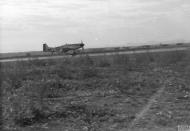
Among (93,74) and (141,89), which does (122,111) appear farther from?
(93,74)

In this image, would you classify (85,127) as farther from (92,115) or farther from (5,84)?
(5,84)

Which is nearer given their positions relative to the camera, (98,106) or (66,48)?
(98,106)

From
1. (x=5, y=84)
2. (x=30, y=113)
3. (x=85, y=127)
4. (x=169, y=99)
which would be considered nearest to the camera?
(x=85, y=127)

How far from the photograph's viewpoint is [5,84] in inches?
784

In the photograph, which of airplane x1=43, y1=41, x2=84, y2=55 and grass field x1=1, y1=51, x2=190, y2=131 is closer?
grass field x1=1, y1=51, x2=190, y2=131

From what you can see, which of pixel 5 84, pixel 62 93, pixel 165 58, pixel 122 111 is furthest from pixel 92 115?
pixel 165 58

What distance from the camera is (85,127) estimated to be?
10.4 meters

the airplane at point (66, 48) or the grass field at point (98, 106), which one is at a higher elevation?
the airplane at point (66, 48)

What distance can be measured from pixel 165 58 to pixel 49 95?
24.4 m

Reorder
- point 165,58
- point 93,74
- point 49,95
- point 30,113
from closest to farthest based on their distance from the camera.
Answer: point 30,113 < point 49,95 < point 93,74 < point 165,58

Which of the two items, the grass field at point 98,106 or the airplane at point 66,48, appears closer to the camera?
the grass field at point 98,106

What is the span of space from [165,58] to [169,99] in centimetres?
2463

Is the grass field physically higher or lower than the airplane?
lower

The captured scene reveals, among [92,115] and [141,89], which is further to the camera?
[141,89]
